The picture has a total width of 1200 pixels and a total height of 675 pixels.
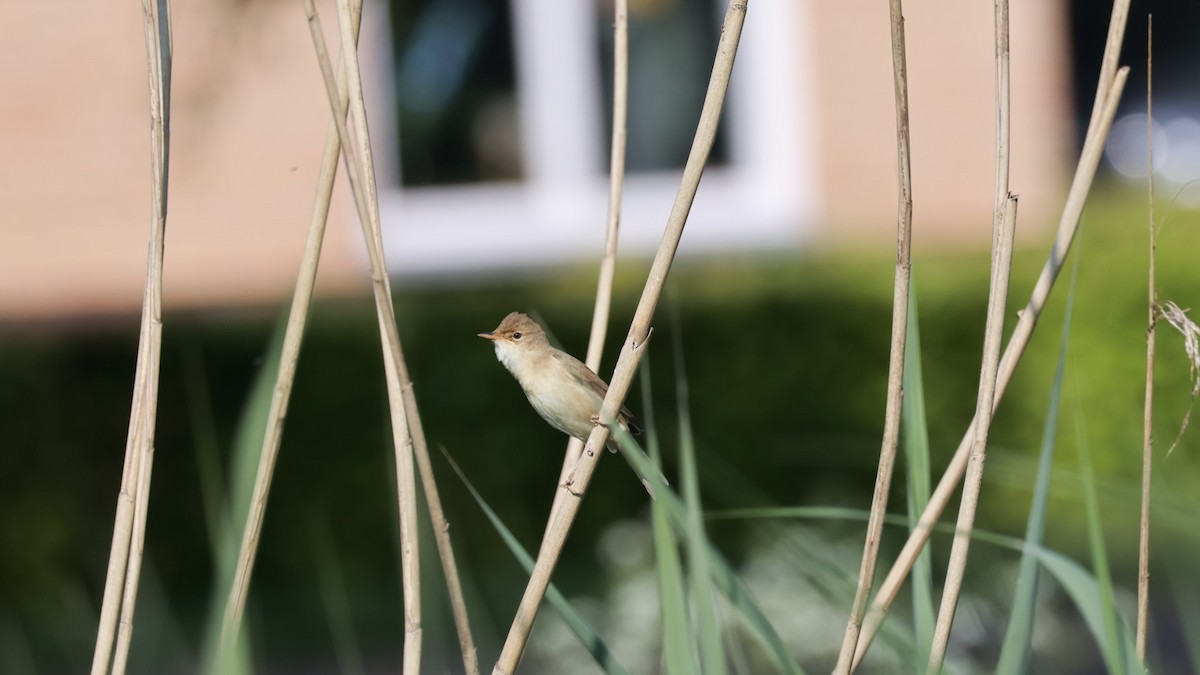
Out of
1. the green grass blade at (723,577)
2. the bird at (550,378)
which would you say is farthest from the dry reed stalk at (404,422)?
the bird at (550,378)

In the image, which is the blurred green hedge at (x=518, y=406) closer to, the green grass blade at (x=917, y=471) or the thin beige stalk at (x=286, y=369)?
the thin beige stalk at (x=286, y=369)

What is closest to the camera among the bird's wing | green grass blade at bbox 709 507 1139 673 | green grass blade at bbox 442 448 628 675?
green grass blade at bbox 709 507 1139 673

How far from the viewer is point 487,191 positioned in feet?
→ 29.3

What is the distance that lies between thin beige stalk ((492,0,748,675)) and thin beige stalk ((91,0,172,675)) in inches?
19.6

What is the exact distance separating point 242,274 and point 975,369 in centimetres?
468

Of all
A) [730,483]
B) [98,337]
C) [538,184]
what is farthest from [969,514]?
[538,184]

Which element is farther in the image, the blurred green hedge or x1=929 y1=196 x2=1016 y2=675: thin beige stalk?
the blurred green hedge

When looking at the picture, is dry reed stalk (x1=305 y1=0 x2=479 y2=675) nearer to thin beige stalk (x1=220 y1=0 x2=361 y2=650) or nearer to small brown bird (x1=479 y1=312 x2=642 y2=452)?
thin beige stalk (x1=220 y1=0 x2=361 y2=650)

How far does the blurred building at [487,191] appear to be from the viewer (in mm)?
8438

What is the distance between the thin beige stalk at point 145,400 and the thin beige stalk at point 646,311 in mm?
498

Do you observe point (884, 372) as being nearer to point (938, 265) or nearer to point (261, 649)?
point (938, 265)

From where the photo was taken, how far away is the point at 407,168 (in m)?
8.95

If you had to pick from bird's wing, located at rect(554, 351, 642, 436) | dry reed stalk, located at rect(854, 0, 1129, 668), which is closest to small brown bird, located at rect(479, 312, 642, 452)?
bird's wing, located at rect(554, 351, 642, 436)

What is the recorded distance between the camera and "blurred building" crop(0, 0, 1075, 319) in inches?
332
